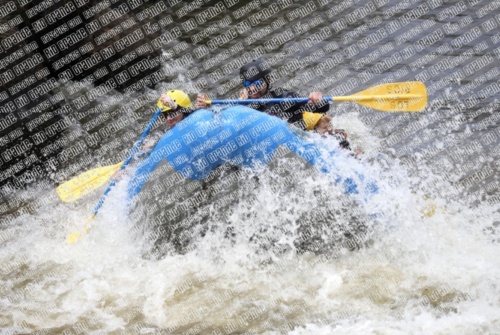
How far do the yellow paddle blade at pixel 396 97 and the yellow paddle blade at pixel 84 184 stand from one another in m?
2.72

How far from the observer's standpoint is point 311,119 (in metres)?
5.95

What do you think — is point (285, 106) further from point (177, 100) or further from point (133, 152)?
point (133, 152)

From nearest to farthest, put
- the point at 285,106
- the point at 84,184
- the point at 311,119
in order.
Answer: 1. the point at 311,119
2. the point at 285,106
3. the point at 84,184

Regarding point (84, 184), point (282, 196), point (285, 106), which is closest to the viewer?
point (282, 196)

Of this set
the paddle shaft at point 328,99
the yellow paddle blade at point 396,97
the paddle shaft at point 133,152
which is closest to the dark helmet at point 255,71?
the paddle shaft at point 328,99

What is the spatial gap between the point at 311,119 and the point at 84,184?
2.60 m

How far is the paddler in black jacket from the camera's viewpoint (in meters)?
5.95

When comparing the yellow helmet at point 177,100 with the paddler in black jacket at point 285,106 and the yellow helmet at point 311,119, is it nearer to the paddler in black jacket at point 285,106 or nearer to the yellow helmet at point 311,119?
the paddler in black jacket at point 285,106

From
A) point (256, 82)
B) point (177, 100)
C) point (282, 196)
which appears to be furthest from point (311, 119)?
point (177, 100)

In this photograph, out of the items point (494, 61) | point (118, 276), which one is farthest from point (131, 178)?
point (494, 61)

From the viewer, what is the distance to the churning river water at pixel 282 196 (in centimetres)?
471

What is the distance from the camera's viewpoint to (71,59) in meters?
9.10

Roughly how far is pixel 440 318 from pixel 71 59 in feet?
23.4

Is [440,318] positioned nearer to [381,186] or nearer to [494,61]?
[381,186]
